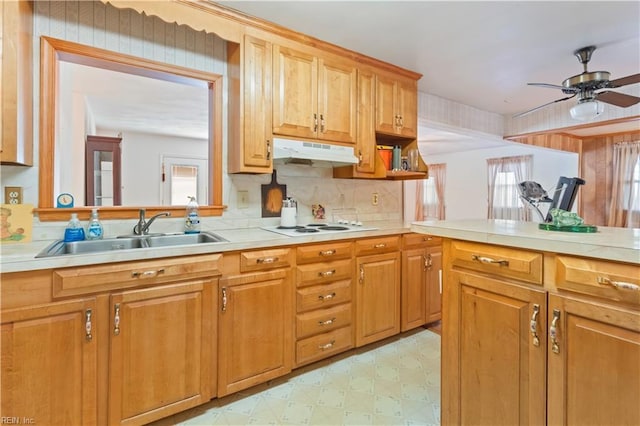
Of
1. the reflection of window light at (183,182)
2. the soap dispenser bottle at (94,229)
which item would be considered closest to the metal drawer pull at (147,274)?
the soap dispenser bottle at (94,229)

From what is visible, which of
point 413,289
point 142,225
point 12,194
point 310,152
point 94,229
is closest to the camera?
point 12,194

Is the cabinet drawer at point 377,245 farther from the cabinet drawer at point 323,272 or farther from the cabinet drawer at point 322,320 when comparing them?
the cabinet drawer at point 322,320

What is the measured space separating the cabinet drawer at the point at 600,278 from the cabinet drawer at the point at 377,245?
4.12ft

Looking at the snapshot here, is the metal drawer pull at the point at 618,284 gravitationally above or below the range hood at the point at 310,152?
below

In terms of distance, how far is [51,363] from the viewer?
1.26 m

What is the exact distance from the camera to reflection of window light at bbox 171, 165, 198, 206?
4398mm

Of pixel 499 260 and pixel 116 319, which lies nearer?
pixel 499 260

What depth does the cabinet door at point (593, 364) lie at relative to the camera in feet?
3.05

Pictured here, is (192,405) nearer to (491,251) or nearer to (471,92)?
(491,251)

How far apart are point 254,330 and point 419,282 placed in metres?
1.46

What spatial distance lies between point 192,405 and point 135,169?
13.1 feet

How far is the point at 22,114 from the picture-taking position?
1519 millimetres

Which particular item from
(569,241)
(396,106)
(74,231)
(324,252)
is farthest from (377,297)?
(74,231)

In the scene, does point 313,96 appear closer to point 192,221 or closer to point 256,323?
point 192,221
